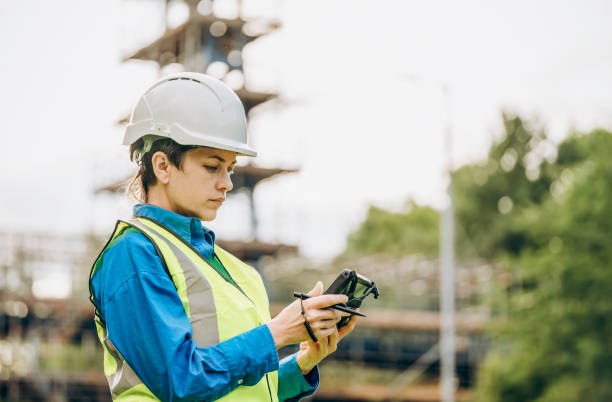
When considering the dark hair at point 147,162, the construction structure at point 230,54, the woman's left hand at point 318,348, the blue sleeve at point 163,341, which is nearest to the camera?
the blue sleeve at point 163,341

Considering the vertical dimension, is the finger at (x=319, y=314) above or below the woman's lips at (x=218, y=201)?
below

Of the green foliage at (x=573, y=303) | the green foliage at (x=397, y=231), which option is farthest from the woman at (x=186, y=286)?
the green foliage at (x=397, y=231)

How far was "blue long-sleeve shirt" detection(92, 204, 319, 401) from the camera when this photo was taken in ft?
9.45

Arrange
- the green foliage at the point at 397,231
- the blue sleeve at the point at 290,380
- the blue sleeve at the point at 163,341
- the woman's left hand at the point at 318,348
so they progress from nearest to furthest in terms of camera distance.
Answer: the blue sleeve at the point at 163,341 < the woman's left hand at the point at 318,348 < the blue sleeve at the point at 290,380 < the green foliage at the point at 397,231

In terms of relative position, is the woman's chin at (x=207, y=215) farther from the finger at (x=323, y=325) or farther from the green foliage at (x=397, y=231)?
the green foliage at (x=397, y=231)

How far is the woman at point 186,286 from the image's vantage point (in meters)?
2.91

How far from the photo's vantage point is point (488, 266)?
163ft

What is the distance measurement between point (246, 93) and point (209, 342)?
32.0 m

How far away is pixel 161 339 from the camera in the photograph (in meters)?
2.88

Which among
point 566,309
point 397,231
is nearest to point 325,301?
point 566,309

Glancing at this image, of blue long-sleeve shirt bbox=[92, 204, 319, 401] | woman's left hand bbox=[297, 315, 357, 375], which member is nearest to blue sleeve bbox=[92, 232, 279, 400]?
blue long-sleeve shirt bbox=[92, 204, 319, 401]

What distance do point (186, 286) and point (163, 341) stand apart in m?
0.23

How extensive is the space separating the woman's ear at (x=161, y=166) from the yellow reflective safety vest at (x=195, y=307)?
0.15 meters

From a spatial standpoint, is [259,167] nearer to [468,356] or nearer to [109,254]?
[468,356]
